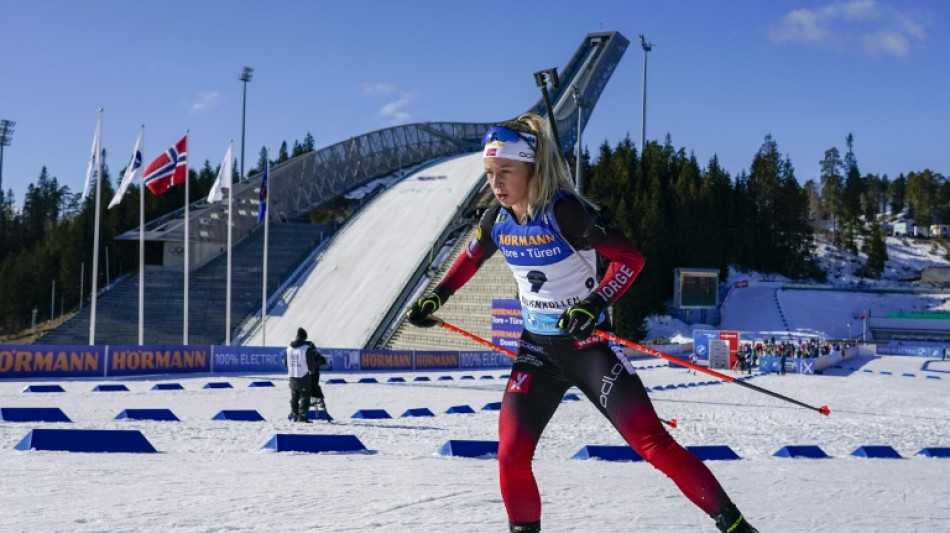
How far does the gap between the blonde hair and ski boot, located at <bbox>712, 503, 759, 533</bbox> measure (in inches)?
66.6

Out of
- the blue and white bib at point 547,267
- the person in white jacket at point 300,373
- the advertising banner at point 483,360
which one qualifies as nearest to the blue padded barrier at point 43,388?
the person in white jacket at point 300,373

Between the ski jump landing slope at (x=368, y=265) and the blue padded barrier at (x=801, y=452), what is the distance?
38630 millimetres

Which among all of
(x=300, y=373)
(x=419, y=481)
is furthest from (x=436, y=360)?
(x=419, y=481)

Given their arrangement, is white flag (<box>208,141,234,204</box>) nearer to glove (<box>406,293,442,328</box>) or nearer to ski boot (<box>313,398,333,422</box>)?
ski boot (<box>313,398,333,422</box>)

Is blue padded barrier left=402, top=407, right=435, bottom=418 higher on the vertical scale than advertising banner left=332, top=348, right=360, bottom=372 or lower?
higher

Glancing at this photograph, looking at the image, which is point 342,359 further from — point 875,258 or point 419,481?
point 875,258

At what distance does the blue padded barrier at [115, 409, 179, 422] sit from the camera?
13.2 metres

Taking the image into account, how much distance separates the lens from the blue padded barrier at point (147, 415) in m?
13.2

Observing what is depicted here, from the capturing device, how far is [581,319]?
4207 mm

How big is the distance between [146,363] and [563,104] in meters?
71.4

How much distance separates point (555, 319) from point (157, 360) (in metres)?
24.1

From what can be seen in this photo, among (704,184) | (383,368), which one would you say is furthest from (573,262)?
(704,184)

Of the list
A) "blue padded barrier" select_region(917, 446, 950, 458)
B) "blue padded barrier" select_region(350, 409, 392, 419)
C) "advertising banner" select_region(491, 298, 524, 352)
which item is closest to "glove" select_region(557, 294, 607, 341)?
"blue padded barrier" select_region(917, 446, 950, 458)

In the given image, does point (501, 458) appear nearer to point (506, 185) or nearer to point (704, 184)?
point (506, 185)
